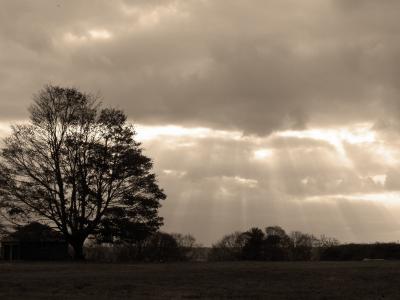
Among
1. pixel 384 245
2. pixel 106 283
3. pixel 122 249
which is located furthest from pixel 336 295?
pixel 122 249

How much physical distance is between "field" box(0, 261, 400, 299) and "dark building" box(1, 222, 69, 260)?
22.9 m

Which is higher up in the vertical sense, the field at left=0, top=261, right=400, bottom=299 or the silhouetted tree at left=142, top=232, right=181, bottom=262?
the silhouetted tree at left=142, top=232, right=181, bottom=262

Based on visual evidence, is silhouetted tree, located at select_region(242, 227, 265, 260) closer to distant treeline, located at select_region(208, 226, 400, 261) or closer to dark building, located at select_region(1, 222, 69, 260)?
distant treeline, located at select_region(208, 226, 400, 261)

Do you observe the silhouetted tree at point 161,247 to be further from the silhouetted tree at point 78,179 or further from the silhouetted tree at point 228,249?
the silhouetted tree at point 78,179

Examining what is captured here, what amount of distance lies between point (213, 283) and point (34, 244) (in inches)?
1605

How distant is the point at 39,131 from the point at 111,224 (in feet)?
35.9

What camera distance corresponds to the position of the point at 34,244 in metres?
64.3

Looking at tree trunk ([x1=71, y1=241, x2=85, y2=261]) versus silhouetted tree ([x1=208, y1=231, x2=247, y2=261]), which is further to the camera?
silhouetted tree ([x1=208, y1=231, x2=247, y2=261])

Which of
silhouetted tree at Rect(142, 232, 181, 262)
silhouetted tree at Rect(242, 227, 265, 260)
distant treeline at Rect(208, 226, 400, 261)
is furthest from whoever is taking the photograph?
silhouetted tree at Rect(142, 232, 181, 262)

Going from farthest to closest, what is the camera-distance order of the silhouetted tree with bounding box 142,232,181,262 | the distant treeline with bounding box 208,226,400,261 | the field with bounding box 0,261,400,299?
1. the silhouetted tree with bounding box 142,232,181,262
2. the distant treeline with bounding box 208,226,400,261
3. the field with bounding box 0,261,400,299

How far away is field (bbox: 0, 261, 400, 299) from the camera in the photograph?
23391 millimetres

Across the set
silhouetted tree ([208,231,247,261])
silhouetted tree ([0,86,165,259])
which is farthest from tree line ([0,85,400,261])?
silhouetted tree ([208,231,247,261])

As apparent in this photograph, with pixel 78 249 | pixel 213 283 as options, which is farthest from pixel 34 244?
pixel 213 283

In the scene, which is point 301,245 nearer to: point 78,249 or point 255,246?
point 255,246
